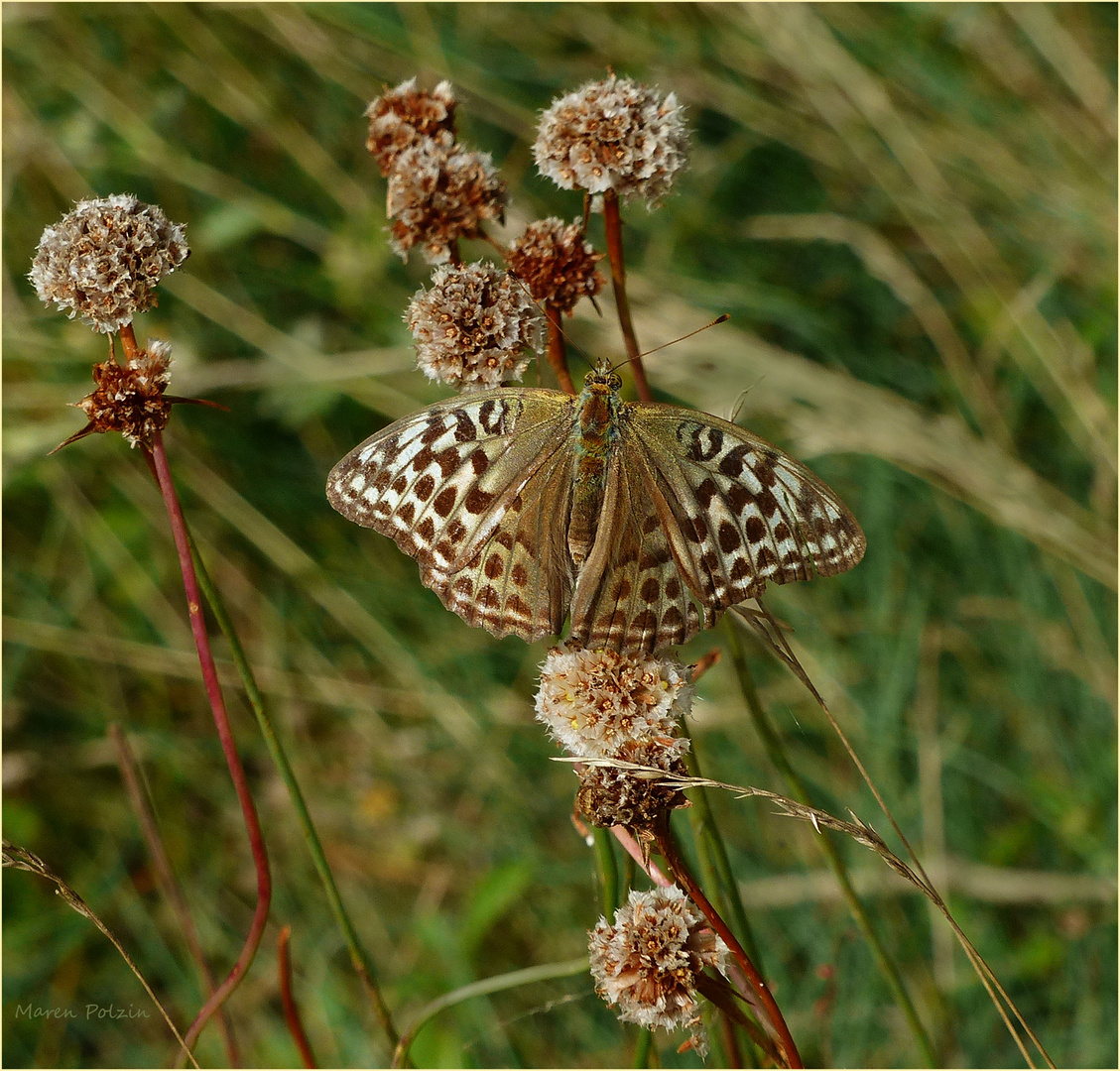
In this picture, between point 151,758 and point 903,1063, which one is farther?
point 151,758

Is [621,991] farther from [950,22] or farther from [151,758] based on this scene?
[950,22]

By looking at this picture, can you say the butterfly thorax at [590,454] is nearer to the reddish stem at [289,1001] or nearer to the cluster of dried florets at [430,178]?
the cluster of dried florets at [430,178]

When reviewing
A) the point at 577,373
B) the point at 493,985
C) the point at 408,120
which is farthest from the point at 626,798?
the point at 577,373

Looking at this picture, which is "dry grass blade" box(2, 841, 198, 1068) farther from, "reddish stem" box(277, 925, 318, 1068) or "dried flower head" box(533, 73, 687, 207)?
"dried flower head" box(533, 73, 687, 207)

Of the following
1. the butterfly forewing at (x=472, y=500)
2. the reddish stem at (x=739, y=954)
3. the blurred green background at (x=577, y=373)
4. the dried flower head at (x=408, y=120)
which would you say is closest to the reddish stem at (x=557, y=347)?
the butterfly forewing at (x=472, y=500)

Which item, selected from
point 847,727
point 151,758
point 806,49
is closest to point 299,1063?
point 151,758

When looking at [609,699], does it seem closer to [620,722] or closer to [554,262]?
[620,722]

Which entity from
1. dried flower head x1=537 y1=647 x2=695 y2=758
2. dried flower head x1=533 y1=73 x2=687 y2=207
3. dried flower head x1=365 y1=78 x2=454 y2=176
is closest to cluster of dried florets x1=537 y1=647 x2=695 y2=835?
dried flower head x1=537 y1=647 x2=695 y2=758
